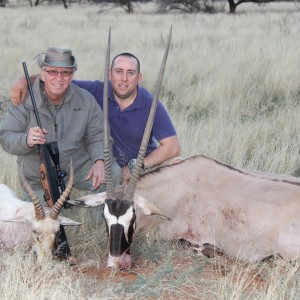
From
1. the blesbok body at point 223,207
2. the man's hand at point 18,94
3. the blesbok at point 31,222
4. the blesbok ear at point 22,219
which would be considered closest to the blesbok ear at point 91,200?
the blesbok body at point 223,207

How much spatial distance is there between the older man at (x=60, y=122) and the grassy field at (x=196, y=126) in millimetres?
460

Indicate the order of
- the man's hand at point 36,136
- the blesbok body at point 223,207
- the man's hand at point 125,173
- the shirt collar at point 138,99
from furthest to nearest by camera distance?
1. the shirt collar at point 138,99
2. the man's hand at point 125,173
3. the man's hand at point 36,136
4. the blesbok body at point 223,207

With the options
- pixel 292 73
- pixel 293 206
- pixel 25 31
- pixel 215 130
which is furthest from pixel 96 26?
pixel 293 206

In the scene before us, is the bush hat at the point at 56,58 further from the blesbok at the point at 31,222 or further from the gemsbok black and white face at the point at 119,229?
the gemsbok black and white face at the point at 119,229

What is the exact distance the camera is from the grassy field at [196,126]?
3.62m

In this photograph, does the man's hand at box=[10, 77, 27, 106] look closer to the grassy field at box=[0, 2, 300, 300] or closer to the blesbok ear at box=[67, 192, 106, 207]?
the grassy field at box=[0, 2, 300, 300]

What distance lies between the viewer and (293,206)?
3973 millimetres

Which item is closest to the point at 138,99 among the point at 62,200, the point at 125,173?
the point at 125,173

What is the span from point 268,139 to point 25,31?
11871 millimetres

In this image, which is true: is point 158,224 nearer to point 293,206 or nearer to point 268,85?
point 293,206

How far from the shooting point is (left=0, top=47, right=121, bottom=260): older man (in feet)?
15.2

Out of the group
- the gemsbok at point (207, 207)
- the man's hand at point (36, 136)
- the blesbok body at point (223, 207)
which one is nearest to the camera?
the gemsbok at point (207, 207)

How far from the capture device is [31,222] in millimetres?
4027

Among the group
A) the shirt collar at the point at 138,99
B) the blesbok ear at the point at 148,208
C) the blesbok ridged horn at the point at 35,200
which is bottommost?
the blesbok ear at the point at 148,208
